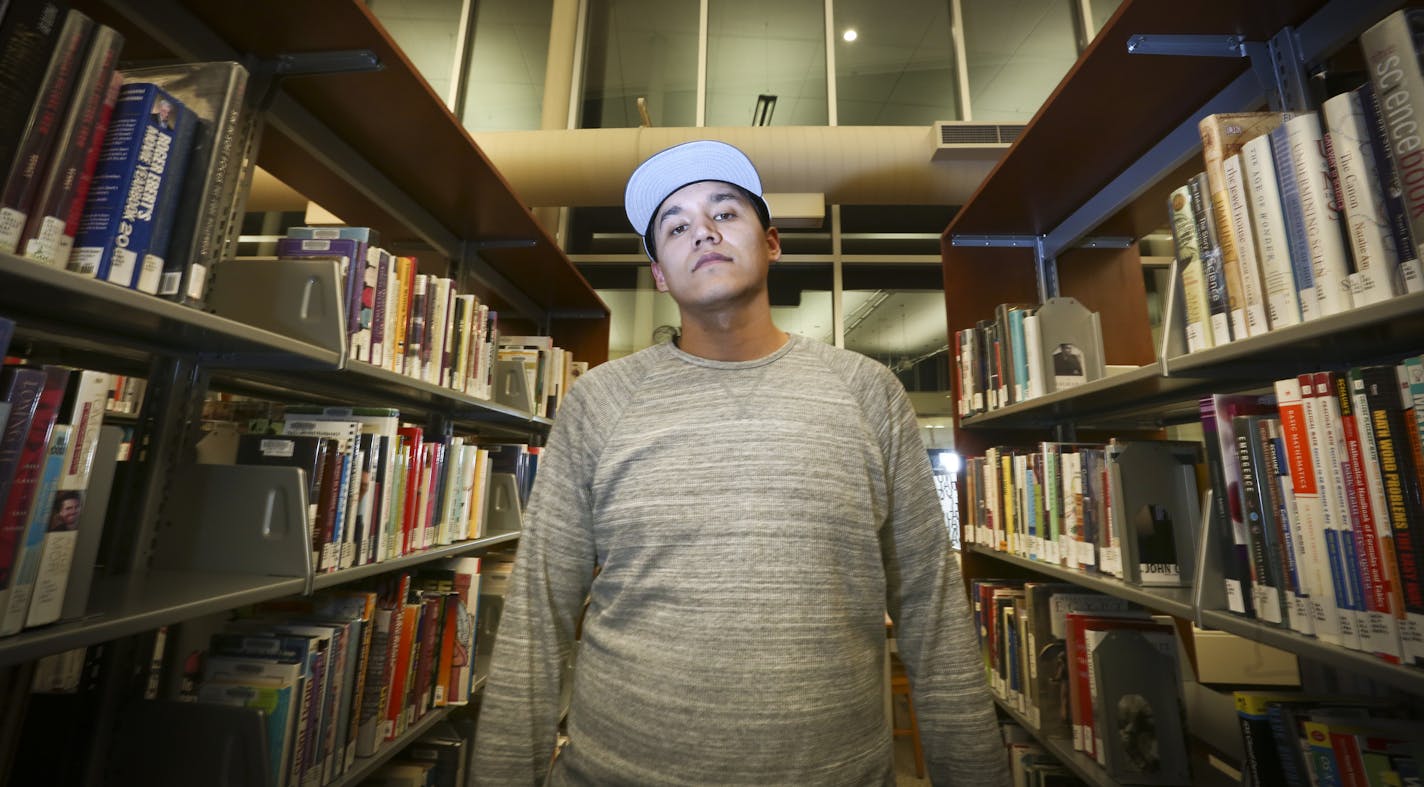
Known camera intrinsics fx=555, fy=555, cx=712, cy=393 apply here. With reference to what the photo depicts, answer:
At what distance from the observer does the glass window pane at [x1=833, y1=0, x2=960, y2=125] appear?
4258mm

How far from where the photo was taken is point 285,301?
4.16ft

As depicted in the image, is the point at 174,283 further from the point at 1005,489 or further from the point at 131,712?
the point at 1005,489

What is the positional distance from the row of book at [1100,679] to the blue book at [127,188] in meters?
2.19

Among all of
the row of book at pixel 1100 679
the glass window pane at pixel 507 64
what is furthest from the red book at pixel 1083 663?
the glass window pane at pixel 507 64

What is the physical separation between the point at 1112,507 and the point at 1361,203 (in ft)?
2.59

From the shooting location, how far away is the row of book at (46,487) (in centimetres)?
73

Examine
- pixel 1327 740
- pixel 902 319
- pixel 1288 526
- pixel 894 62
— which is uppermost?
pixel 894 62

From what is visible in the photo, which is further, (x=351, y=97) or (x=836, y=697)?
(x=351, y=97)

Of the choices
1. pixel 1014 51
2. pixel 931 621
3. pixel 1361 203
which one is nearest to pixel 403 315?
pixel 931 621

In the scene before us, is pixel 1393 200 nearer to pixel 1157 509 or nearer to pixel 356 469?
pixel 1157 509

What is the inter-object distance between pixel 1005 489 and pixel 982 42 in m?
3.91

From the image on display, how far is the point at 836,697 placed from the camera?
36.7 inches

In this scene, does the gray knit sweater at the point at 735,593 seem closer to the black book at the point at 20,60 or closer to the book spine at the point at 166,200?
the book spine at the point at 166,200

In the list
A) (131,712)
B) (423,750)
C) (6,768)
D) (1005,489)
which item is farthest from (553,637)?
(1005,489)
